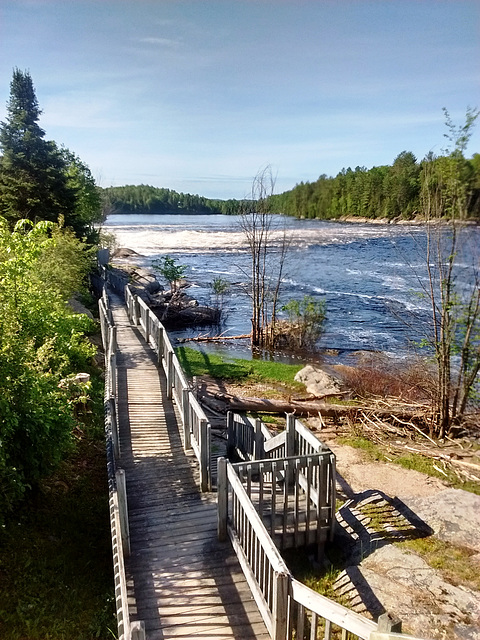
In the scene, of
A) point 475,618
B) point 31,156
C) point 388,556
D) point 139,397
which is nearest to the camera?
point 475,618

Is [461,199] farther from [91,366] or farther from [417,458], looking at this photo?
[91,366]

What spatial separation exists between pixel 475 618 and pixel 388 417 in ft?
25.7

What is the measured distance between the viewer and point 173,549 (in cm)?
672

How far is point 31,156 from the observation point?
2858cm

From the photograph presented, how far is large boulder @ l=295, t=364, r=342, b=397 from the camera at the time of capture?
15909 mm

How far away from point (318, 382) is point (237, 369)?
3442mm

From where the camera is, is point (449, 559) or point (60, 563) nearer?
point (449, 559)

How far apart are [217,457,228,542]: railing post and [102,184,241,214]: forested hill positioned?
570ft

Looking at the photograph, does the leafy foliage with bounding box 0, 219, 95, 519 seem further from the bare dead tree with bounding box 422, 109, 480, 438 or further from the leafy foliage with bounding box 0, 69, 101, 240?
the leafy foliage with bounding box 0, 69, 101, 240

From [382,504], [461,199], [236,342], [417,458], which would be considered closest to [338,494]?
[382,504]

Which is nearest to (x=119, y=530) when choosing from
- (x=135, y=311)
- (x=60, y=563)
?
(x=60, y=563)

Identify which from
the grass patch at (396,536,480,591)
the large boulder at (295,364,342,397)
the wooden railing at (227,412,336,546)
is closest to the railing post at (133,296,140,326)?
the large boulder at (295,364,342,397)

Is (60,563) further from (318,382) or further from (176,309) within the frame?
(176,309)

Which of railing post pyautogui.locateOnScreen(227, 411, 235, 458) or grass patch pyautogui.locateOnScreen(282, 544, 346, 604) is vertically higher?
railing post pyautogui.locateOnScreen(227, 411, 235, 458)
